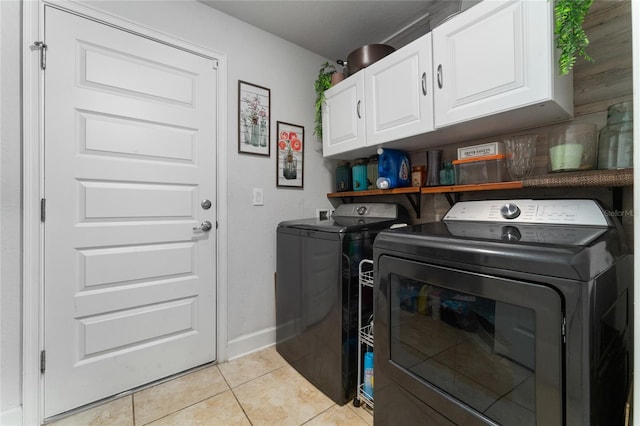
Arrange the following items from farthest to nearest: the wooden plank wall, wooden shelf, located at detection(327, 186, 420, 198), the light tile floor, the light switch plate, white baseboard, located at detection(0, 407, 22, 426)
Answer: the light switch plate → wooden shelf, located at detection(327, 186, 420, 198) → the light tile floor → white baseboard, located at detection(0, 407, 22, 426) → the wooden plank wall

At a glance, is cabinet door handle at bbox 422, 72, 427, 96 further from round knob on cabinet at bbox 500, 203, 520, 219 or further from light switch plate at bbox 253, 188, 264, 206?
light switch plate at bbox 253, 188, 264, 206

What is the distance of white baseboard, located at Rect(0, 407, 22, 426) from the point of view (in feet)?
4.09

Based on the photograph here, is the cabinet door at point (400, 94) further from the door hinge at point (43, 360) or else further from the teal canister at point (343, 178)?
the door hinge at point (43, 360)

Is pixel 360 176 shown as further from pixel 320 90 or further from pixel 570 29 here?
pixel 570 29

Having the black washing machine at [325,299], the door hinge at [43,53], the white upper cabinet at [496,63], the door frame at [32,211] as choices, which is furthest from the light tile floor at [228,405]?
the door hinge at [43,53]

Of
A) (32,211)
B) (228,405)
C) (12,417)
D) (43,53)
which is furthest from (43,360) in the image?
(43,53)

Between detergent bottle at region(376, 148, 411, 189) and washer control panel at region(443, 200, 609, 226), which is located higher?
detergent bottle at region(376, 148, 411, 189)

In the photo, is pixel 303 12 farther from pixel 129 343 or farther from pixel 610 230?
pixel 129 343

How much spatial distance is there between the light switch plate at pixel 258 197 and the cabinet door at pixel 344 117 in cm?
59

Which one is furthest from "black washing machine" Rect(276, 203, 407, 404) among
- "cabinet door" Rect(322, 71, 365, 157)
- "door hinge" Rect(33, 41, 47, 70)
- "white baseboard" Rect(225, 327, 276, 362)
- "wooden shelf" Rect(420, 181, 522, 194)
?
"door hinge" Rect(33, 41, 47, 70)

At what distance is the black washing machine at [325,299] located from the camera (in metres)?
1.46

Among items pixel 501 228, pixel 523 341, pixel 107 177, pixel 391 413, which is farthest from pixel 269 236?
pixel 523 341

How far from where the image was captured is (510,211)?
50.7 inches

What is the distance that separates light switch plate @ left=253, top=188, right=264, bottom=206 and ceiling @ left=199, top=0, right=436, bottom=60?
1.21 metres
